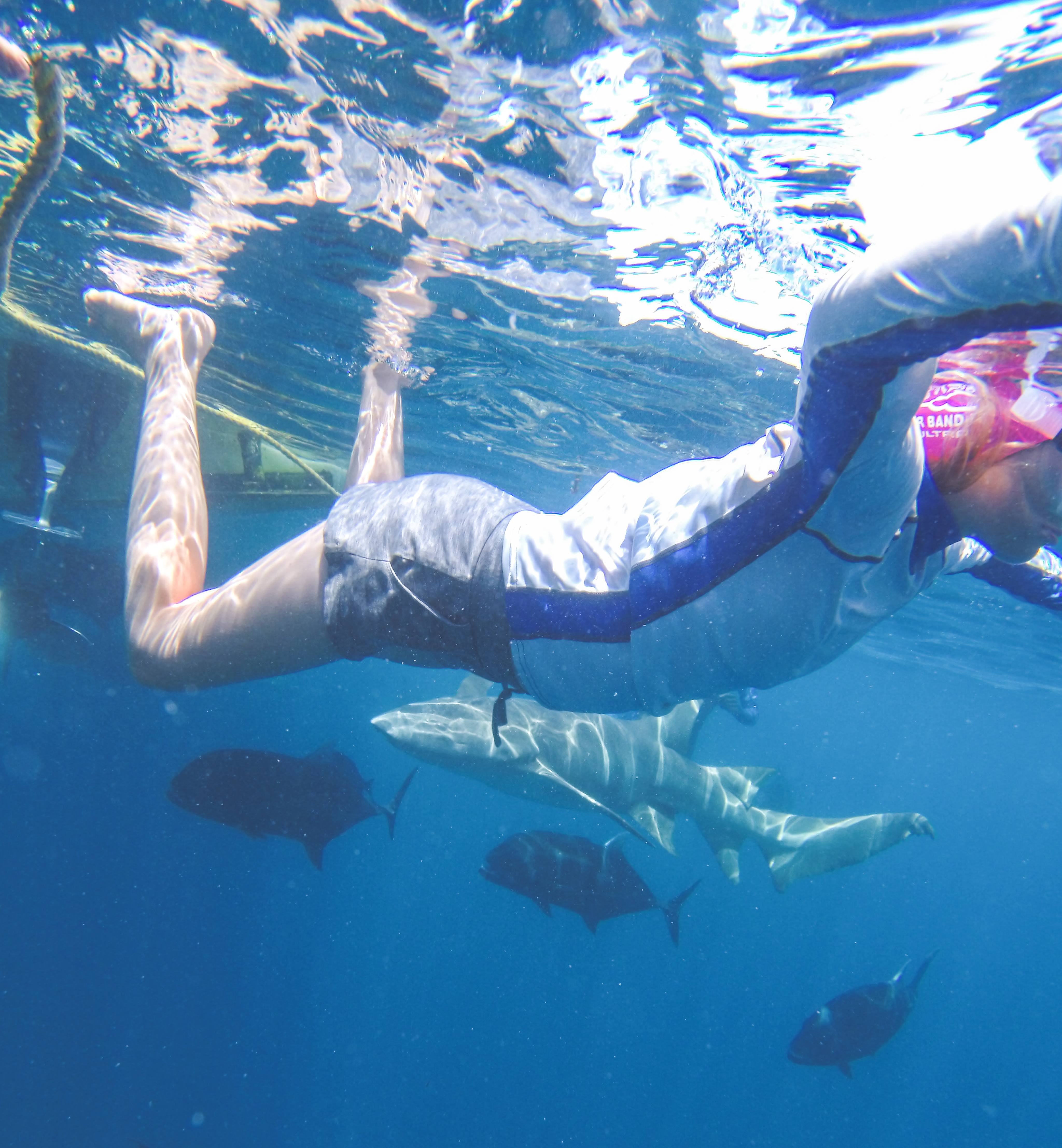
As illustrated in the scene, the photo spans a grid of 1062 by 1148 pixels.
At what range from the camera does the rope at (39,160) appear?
1567 millimetres

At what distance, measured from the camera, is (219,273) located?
870 cm

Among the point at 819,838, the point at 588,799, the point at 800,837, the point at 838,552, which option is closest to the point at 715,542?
the point at 838,552

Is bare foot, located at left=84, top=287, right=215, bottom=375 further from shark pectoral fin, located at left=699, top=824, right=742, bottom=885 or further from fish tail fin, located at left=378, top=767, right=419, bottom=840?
shark pectoral fin, located at left=699, top=824, right=742, bottom=885

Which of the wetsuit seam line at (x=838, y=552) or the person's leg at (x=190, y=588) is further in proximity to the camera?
the person's leg at (x=190, y=588)

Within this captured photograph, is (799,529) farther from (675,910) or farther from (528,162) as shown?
(675,910)

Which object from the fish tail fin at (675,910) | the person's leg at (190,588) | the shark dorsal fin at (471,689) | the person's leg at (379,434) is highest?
the person's leg at (379,434)

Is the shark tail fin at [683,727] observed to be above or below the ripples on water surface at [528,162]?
below

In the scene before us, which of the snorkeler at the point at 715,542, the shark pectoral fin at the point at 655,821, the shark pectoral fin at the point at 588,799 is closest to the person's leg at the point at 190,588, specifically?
the snorkeler at the point at 715,542

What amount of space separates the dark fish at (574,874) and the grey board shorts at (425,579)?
26.3 feet

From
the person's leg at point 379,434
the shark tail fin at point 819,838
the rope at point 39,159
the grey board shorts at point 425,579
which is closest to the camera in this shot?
the rope at point 39,159

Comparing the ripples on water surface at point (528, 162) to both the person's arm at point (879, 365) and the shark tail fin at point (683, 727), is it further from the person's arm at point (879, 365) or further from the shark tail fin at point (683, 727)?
Answer: the shark tail fin at point (683, 727)

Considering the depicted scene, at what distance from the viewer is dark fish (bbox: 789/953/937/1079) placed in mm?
11250

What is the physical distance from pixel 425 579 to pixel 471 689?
10251 millimetres

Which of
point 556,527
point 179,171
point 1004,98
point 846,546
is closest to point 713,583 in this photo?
point 846,546
